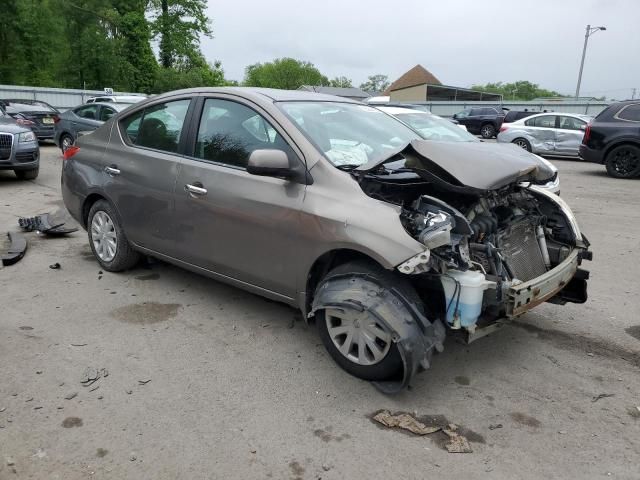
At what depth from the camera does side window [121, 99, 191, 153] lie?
432 centimetres

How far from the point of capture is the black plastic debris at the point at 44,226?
6.43 metres

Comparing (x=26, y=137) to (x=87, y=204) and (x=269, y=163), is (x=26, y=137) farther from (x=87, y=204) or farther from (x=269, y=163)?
(x=269, y=163)

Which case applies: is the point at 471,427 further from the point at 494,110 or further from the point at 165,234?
the point at 494,110

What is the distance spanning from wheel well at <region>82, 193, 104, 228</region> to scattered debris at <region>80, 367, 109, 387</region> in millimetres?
2184

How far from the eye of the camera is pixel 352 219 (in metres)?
3.13

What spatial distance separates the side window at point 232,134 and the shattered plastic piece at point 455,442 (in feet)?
6.51

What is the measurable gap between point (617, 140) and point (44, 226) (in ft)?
39.1

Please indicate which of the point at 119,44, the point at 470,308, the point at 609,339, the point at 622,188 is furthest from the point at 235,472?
the point at 119,44

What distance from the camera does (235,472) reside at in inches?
98.0

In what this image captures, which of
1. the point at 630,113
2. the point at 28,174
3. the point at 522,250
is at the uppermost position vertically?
the point at 630,113

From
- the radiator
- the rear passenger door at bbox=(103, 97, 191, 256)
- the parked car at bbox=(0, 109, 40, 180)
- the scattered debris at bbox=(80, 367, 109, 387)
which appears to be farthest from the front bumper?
the parked car at bbox=(0, 109, 40, 180)

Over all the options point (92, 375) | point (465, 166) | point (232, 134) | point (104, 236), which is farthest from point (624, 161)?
point (92, 375)

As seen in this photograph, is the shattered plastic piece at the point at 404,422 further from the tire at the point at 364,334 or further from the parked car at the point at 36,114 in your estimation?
the parked car at the point at 36,114

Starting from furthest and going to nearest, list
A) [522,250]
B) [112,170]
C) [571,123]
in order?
[571,123] < [112,170] < [522,250]
